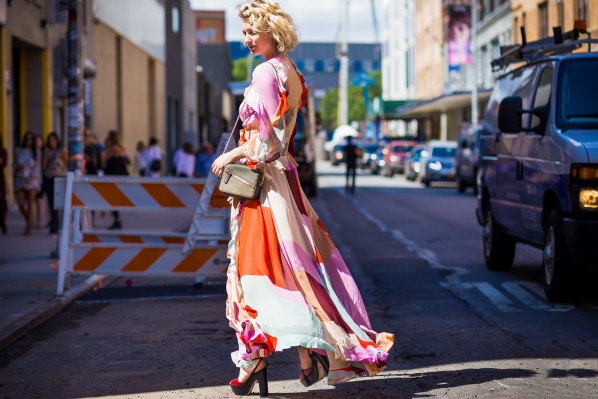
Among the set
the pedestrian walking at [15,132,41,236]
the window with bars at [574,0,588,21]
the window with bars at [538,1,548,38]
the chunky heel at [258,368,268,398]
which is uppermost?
the window with bars at [538,1,548,38]

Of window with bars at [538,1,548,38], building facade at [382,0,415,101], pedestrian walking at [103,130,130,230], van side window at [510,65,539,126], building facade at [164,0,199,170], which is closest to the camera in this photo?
van side window at [510,65,539,126]

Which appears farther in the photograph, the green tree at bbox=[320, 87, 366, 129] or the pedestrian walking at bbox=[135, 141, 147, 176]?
the green tree at bbox=[320, 87, 366, 129]

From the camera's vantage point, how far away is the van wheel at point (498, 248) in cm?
1143

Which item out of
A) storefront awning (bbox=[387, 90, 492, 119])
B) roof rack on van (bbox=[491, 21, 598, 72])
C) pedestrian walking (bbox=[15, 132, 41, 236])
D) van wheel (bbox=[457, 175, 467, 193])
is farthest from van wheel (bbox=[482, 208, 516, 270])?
storefront awning (bbox=[387, 90, 492, 119])

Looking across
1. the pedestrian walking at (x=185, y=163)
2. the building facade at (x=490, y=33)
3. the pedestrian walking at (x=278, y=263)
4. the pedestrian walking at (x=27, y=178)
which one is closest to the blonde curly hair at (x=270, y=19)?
the pedestrian walking at (x=278, y=263)

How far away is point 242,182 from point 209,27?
384 feet

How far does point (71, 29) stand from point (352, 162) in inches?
847

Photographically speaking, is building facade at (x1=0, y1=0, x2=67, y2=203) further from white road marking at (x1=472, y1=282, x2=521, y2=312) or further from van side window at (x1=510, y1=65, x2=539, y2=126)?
white road marking at (x1=472, y1=282, x2=521, y2=312)

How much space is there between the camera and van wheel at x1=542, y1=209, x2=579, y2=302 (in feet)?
28.8

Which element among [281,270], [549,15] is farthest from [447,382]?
[549,15]

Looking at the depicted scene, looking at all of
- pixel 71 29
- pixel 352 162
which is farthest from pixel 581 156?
pixel 352 162

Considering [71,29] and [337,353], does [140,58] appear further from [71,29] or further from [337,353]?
[337,353]

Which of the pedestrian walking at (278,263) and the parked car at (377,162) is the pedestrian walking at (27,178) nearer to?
the pedestrian walking at (278,263)

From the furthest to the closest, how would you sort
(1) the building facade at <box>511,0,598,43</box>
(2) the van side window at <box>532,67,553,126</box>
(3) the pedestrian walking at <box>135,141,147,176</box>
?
(1) the building facade at <box>511,0,598,43</box> → (3) the pedestrian walking at <box>135,141,147,176</box> → (2) the van side window at <box>532,67,553,126</box>
